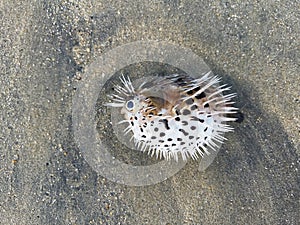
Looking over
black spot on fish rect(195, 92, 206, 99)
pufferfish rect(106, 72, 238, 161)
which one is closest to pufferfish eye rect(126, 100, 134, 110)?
pufferfish rect(106, 72, 238, 161)

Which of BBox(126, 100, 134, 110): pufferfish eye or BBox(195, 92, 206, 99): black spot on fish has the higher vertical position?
BBox(126, 100, 134, 110): pufferfish eye

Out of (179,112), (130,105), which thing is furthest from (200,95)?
(130,105)

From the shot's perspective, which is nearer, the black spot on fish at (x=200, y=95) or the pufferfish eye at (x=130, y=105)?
the pufferfish eye at (x=130, y=105)

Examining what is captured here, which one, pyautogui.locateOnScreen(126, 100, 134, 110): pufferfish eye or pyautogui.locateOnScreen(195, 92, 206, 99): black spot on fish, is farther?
pyautogui.locateOnScreen(195, 92, 206, 99): black spot on fish

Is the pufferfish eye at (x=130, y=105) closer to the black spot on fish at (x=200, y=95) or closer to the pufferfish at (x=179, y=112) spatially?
the pufferfish at (x=179, y=112)

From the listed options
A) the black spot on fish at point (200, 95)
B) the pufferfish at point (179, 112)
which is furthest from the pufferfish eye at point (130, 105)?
the black spot on fish at point (200, 95)

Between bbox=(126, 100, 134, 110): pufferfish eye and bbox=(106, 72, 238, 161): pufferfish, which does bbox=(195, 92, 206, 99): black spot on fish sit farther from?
bbox=(126, 100, 134, 110): pufferfish eye

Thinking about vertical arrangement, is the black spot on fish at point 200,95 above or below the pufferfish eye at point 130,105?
below

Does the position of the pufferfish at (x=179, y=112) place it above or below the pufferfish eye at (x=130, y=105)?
below

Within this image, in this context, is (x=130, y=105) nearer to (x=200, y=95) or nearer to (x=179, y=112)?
(x=179, y=112)
